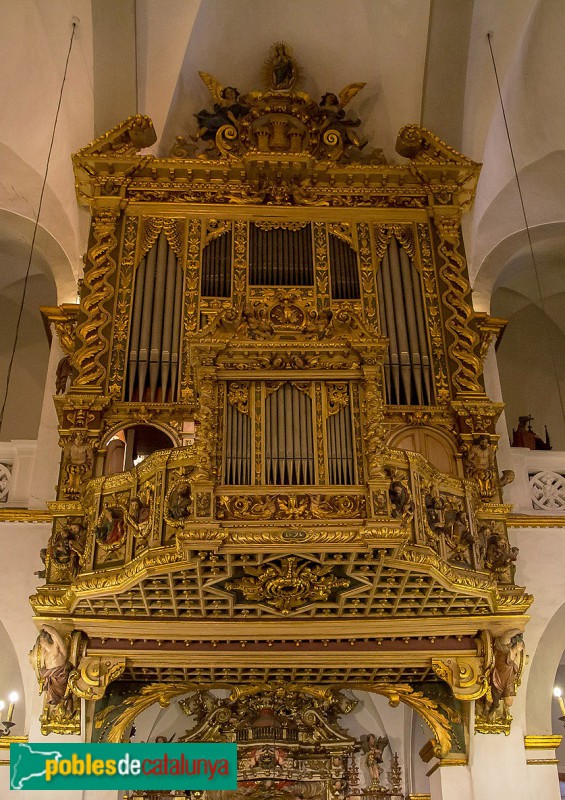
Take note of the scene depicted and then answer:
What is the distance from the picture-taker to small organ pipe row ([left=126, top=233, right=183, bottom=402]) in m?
11.2

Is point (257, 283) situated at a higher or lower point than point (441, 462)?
higher

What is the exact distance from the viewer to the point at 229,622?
9977 millimetres

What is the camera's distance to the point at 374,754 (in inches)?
520

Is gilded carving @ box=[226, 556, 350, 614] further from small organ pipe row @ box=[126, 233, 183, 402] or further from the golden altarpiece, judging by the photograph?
small organ pipe row @ box=[126, 233, 183, 402]

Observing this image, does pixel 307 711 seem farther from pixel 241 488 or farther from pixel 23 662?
pixel 241 488

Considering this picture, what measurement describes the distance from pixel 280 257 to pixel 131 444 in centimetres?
332

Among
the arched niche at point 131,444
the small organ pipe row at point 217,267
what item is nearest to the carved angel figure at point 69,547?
the arched niche at point 131,444

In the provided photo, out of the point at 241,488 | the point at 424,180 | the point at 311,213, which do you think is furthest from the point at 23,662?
the point at 424,180

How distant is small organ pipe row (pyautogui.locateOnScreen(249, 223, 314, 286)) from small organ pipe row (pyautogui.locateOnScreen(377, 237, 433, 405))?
105 centimetres

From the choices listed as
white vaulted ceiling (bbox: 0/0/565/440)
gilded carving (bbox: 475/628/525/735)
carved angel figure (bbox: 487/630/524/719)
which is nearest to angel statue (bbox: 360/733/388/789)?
gilded carving (bbox: 475/628/525/735)

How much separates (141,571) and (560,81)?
9126 millimetres

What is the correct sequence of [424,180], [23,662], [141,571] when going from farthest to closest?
1. [424,180]
2. [23,662]
3. [141,571]

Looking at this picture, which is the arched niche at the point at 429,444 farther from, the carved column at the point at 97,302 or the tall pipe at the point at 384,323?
the carved column at the point at 97,302

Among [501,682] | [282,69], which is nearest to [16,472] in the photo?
[501,682]
